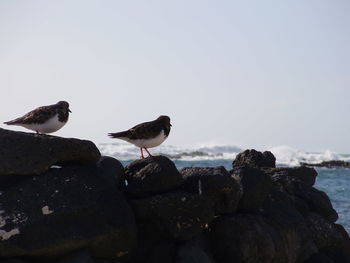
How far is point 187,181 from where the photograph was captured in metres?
9.12

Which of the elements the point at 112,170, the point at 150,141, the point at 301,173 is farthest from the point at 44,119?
the point at 301,173

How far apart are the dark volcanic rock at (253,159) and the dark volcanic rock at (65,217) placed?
5136mm

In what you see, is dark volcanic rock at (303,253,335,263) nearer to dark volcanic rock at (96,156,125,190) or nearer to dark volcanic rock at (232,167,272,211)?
dark volcanic rock at (232,167,272,211)

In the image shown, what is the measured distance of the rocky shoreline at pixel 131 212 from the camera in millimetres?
7168

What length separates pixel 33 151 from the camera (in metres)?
7.70

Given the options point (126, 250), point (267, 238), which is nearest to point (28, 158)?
point (126, 250)

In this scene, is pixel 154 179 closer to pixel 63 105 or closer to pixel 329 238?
pixel 63 105

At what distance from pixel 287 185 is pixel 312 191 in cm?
73

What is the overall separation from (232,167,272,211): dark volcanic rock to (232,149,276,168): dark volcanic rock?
247cm

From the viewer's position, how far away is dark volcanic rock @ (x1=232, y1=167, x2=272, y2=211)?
951cm

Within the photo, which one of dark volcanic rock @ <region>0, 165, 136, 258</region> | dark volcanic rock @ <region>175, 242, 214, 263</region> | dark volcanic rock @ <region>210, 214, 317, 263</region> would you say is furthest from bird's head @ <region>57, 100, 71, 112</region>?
dark volcanic rock @ <region>210, 214, 317, 263</region>

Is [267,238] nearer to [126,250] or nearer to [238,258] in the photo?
[238,258]

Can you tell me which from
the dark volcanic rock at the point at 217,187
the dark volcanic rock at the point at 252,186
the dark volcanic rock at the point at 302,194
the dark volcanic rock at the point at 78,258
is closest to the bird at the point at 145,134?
A: the dark volcanic rock at the point at 217,187

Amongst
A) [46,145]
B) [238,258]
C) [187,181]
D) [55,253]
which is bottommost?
[238,258]
